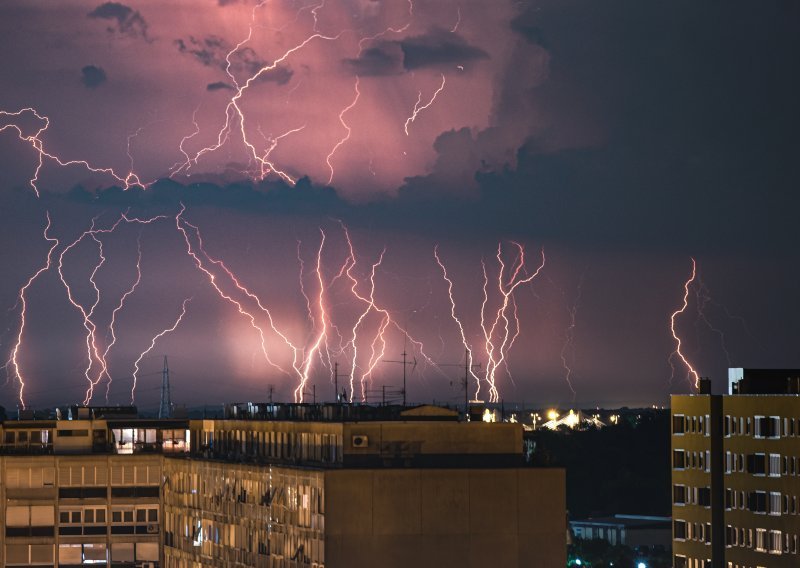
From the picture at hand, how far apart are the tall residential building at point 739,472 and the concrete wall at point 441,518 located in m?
20.1

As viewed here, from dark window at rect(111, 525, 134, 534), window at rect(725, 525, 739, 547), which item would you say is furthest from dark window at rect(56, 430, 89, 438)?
window at rect(725, 525, 739, 547)

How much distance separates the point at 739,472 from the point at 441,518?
82.0ft

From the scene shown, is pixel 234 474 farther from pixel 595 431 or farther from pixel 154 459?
pixel 595 431

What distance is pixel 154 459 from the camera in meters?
80.8

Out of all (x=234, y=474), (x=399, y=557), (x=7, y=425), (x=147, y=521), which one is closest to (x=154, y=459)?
(x=147, y=521)

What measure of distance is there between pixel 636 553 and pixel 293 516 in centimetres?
5946

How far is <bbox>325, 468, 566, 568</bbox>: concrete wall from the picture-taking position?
2200 inches

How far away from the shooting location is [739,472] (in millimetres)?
77438

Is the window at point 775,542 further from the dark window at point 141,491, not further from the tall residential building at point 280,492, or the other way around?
the dark window at point 141,491

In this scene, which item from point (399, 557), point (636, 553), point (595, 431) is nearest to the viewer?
point (399, 557)

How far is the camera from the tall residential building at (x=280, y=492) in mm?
56062

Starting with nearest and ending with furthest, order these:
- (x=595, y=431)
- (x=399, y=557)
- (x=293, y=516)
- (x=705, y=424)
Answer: (x=399, y=557) < (x=293, y=516) < (x=705, y=424) < (x=595, y=431)

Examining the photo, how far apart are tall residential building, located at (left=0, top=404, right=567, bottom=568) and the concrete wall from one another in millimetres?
40

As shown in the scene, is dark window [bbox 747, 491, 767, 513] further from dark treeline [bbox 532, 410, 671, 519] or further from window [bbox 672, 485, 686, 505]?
dark treeline [bbox 532, 410, 671, 519]
